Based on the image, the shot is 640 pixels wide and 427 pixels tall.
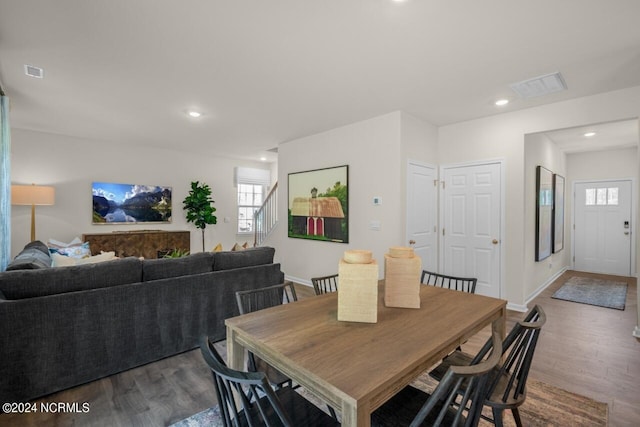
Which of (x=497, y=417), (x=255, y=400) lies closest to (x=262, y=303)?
(x=255, y=400)

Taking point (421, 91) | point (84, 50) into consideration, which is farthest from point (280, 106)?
point (84, 50)

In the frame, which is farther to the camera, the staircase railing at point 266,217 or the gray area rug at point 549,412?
the staircase railing at point 266,217

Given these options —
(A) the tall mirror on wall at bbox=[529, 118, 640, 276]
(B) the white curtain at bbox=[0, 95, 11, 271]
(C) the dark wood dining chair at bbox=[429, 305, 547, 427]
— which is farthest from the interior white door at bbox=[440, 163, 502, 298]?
(B) the white curtain at bbox=[0, 95, 11, 271]

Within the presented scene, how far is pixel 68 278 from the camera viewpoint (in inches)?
87.0

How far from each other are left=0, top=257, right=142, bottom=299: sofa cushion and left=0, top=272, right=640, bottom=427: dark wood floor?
2.34 ft

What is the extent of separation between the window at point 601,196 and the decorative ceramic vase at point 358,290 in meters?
7.02

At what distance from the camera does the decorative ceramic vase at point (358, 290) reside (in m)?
1.45

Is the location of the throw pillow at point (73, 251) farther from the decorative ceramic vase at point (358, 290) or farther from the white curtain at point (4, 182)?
the decorative ceramic vase at point (358, 290)

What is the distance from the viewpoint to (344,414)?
3.02ft

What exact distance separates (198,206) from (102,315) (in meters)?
4.56

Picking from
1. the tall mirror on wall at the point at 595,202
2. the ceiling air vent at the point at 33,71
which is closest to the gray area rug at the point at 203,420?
the ceiling air vent at the point at 33,71

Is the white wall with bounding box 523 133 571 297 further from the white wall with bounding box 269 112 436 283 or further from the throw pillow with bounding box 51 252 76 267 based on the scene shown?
the throw pillow with bounding box 51 252 76 267

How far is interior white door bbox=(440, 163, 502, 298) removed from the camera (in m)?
4.07

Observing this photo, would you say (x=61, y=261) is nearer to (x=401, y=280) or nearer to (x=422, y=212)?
(x=401, y=280)
